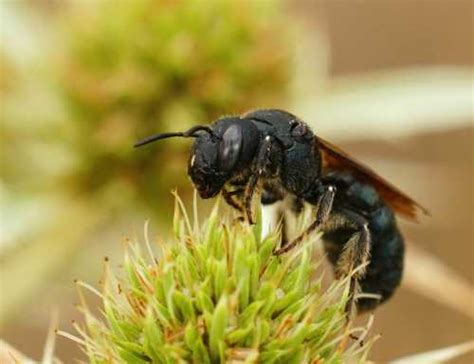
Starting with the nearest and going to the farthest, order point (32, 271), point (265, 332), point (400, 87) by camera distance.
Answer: point (265, 332)
point (32, 271)
point (400, 87)

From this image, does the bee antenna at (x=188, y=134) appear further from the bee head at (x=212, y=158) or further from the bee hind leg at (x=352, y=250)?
the bee hind leg at (x=352, y=250)

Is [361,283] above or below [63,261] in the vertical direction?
above

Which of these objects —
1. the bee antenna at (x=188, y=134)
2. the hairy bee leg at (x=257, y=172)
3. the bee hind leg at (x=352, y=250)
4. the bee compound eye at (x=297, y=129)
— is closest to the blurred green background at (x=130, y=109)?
the bee hind leg at (x=352, y=250)

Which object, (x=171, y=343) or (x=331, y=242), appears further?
(x=331, y=242)

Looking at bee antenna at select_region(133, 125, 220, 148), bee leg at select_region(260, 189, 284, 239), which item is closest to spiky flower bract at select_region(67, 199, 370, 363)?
bee antenna at select_region(133, 125, 220, 148)

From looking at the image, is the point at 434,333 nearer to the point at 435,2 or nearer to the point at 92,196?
the point at 92,196

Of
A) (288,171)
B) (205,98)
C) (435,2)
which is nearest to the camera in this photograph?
(288,171)

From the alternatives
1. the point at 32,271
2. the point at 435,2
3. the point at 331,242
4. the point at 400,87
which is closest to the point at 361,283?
the point at 331,242
